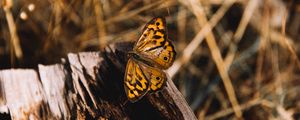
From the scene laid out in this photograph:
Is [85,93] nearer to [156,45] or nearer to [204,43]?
[156,45]

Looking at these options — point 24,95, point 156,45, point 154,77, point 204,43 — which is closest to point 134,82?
point 154,77

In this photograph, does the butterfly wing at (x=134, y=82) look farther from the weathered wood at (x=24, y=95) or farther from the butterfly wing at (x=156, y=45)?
the weathered wood at (x=24, y=95)

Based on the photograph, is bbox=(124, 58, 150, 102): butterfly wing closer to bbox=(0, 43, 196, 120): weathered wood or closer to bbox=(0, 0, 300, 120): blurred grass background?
bbox=(0, 43, 196, 120): weathered wood

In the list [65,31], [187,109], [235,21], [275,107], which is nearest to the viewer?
[187,109]

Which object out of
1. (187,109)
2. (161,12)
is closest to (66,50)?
(161,12)

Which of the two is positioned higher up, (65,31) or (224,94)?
(65,31)

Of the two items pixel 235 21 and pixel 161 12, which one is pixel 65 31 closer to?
pixel 161 12

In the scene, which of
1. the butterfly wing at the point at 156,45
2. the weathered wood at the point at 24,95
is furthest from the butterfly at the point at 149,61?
the weathered wood at the point at 24,95
